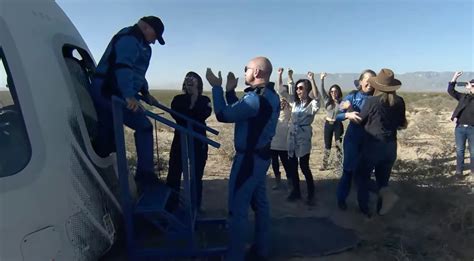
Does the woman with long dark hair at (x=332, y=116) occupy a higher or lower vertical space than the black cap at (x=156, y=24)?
lower

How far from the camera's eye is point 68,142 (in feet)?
11.2

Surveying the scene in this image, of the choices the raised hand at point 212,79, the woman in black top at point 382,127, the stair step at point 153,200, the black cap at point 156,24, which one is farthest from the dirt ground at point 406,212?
the black cap at point 156,24

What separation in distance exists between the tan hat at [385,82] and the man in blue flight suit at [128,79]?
2647mm

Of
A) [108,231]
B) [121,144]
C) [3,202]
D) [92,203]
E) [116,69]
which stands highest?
[116,69]

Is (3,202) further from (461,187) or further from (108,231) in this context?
(461,187)

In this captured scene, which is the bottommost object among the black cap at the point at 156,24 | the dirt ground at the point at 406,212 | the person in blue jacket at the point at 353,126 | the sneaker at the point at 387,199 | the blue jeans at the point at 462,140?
the dirt ground at the point at 406,212

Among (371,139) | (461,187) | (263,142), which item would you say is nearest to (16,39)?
(263,142)

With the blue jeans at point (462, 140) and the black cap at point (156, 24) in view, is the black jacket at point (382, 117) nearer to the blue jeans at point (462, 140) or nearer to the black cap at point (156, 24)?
the black cap at point (156, 24)

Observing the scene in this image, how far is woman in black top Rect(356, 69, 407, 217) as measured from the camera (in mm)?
5145

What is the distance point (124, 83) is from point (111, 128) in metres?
0.68

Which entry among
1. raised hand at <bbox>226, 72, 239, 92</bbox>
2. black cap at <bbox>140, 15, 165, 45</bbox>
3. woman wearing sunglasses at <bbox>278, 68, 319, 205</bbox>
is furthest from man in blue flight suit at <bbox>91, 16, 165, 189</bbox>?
woman wearing sunglasses at <bbox>278, 68, 319, 205</bbox>

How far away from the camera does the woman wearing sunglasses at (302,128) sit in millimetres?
6203

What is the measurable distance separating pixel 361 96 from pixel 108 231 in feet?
12.3

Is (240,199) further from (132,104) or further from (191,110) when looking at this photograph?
(191,110)
